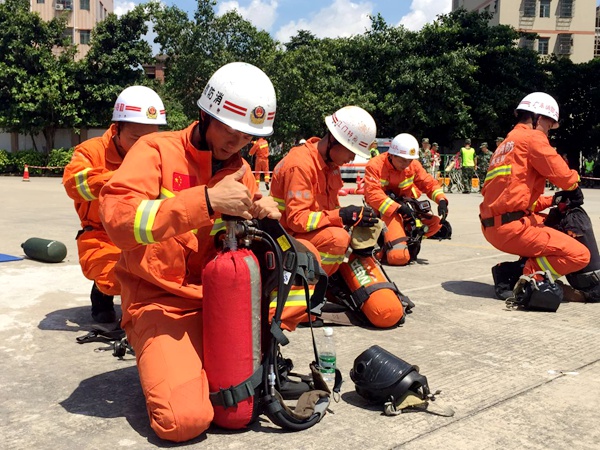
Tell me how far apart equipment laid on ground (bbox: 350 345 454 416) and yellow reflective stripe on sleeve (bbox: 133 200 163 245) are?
1409mm

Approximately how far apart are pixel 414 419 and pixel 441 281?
4141 millimetres

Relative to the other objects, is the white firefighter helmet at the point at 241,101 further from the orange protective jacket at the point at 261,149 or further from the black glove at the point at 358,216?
the orange protective jacket at the point at 261,149

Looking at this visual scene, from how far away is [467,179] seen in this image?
23922 mm

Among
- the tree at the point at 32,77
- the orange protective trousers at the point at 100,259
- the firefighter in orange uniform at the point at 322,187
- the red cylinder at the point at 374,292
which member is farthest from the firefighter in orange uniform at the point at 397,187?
Result: the tree at the point at 32,77

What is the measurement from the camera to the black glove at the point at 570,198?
6.59 m

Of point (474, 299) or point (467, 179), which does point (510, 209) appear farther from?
point (467, 179)

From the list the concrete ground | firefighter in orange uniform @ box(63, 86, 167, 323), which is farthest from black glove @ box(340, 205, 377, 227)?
firefighter in orange uniform @ box(63, 86, 167, 323)

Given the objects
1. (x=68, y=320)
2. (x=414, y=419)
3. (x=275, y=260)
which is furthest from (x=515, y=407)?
(x=68, y=320)

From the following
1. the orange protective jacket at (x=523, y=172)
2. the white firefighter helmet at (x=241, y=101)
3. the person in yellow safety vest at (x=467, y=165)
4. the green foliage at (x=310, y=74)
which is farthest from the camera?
the green foliage at (x=310, y=74)

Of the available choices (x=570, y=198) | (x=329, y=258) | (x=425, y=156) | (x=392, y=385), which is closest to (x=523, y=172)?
(x=570, y=198)

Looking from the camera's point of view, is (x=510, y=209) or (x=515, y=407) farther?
(x=510, y=209)

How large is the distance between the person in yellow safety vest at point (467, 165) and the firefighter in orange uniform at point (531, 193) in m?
17.1

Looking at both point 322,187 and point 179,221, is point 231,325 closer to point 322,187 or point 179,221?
point 179,221

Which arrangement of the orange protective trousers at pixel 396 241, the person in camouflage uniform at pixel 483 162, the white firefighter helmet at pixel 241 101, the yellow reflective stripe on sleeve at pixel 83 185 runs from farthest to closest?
the person in camouflage uniform at pixel 483 162 < the orange protective trousers at pixel 396 241 < the yellow reflective stripe on sleeve at pixel 83 185 < the white firefighter helmet at pixel 241 101
